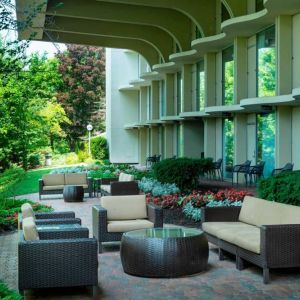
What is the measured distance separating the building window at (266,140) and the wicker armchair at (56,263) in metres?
14.7

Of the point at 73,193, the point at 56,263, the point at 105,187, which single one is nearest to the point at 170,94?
the point at 105,187

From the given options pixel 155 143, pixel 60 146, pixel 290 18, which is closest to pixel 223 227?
pixel 290 18

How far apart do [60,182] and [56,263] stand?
13802 millimetres

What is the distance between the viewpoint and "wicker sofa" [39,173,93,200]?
1926 cm

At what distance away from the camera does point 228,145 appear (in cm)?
2506

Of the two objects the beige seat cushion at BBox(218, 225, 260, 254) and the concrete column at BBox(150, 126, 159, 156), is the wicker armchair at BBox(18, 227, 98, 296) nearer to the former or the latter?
the beige seat cushion at BBox(218, 225, 260, 254)

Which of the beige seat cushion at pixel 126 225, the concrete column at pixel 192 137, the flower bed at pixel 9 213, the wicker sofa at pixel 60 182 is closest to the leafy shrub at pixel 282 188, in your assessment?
the beige seat cushion at pixel 126 225

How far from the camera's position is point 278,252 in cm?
672

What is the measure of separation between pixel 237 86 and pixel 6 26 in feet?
59.2

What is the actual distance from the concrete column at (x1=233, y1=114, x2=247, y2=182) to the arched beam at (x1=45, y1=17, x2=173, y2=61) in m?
11.4

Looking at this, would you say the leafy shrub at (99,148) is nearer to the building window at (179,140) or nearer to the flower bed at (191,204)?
the building window at (179,140)

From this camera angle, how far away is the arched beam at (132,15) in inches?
1059

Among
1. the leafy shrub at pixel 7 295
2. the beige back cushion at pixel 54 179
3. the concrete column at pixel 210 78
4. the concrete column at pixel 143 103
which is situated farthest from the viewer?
the concrete column at pixel 143 103

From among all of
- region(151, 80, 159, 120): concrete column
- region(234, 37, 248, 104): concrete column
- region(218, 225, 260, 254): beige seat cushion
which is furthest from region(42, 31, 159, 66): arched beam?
region(218, 225, 260, 254): beige seat cushion
